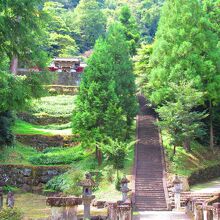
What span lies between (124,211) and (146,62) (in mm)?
21528

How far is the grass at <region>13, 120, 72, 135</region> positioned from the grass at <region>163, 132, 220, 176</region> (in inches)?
322

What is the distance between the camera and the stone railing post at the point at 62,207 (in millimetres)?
9070

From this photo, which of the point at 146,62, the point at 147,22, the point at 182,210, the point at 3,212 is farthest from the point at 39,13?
the point at 147,22

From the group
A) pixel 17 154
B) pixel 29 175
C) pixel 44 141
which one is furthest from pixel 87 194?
pixel 44 141

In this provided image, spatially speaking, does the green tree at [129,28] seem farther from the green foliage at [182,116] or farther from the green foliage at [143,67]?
the green foliage at [182,116]

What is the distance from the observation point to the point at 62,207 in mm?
9109

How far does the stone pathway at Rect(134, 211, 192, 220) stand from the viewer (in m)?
20.8

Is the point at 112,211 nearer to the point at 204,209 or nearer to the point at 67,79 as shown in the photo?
the point at 204,209

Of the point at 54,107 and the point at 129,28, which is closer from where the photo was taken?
the point at 54,107

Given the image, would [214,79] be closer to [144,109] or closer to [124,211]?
[144,109]

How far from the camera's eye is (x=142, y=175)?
2672 centimetres

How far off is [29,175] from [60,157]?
2.69m

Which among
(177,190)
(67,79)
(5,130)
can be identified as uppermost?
(67,79)

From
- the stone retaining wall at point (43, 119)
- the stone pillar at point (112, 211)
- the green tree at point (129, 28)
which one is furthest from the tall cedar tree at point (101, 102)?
the green tree at point (129, 28)
